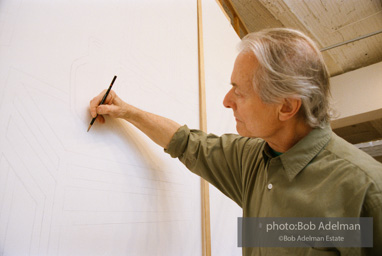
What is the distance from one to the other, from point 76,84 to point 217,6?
1.21 metres

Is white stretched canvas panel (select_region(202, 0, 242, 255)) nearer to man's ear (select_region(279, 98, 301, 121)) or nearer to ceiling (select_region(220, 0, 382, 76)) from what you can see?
man's ear (select_region(279, 98, 301, 121))

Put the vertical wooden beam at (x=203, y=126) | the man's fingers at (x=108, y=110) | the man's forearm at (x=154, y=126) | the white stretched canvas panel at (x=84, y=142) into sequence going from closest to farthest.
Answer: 1. the white stretched canvas panel at (x=84, y=142)
2. the man's fingers at (x=108, y=110)
3. the man's forearm at (x=154, y=126)
4. the vertical wooden beam at (x=203, y=126)

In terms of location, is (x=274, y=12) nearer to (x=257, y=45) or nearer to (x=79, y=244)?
(x=257, y=45)

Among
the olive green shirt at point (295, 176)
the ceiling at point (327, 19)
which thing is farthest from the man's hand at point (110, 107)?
the ceiling at point (327, 19)

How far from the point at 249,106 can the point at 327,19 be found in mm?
1978

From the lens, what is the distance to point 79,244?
55cm

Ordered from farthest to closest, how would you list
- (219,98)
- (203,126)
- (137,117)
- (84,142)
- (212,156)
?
(219,98), (203,126), (212,156), (137,117), (84,142)

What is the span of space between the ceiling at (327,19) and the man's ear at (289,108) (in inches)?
60.6

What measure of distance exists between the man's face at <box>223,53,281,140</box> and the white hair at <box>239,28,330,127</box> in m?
0.02

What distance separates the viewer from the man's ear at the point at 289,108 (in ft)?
2.31

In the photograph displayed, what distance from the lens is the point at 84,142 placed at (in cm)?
62

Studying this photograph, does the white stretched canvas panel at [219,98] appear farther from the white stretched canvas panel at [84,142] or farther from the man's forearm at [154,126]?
the man's forearm at [154,126]

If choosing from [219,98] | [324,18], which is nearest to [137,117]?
[219,98]

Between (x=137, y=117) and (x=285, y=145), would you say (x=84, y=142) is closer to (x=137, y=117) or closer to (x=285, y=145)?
(x=137, y=117)
